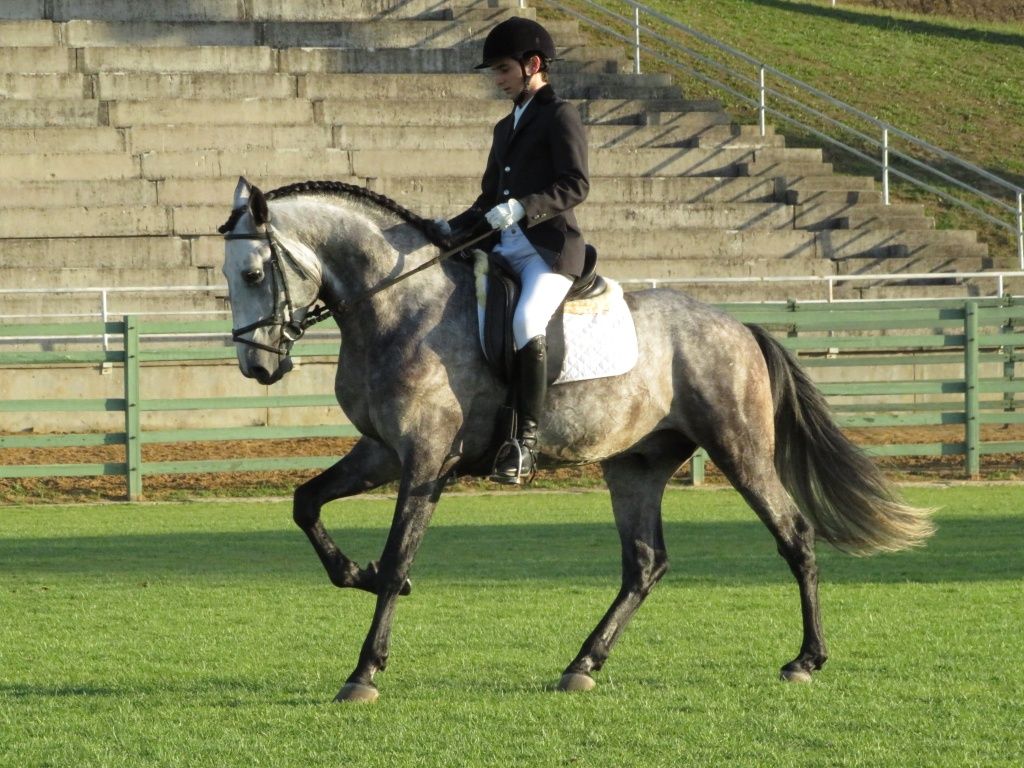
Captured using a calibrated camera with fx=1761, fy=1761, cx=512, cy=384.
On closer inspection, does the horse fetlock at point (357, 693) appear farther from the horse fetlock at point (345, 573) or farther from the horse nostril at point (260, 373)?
the horse nostril at point (260, 373)

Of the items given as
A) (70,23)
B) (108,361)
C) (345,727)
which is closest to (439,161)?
(70,23)

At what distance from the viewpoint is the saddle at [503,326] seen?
7316 mm

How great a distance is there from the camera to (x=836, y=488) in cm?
836

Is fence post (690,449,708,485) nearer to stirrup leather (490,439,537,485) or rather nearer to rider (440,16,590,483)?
rider (440,16,590,483)

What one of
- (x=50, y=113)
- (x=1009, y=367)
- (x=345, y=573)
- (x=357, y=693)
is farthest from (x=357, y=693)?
(x=50, y=113)

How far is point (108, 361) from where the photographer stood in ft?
58.2

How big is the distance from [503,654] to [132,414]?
1010 centimetres

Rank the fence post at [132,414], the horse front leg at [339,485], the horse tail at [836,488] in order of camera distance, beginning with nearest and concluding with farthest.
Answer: the horse front leg at [339,485]
the horse tail at [836,488]
the fence post at [132,414]

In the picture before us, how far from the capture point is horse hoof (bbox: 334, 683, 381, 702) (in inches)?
270

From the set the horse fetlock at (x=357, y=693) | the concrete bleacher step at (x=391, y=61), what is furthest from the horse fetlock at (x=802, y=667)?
the concrete bleacher step at (x=391, y=61)

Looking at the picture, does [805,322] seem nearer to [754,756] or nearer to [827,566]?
[827,566]

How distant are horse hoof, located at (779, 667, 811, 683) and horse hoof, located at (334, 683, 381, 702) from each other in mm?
1727

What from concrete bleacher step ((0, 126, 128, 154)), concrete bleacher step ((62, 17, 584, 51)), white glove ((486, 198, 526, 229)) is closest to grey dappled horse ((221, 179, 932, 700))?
white glove ((486, 198, 526, 229))

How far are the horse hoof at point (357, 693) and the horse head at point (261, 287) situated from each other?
4.13ft
